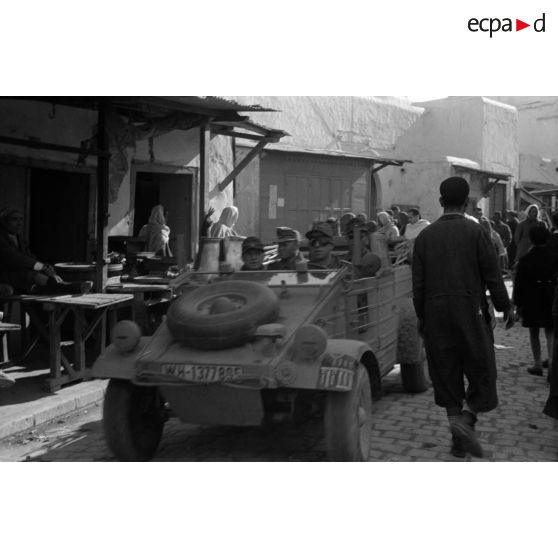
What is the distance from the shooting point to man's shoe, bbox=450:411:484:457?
4461mm

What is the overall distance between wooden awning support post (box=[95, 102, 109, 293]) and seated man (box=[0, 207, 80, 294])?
1.32ft

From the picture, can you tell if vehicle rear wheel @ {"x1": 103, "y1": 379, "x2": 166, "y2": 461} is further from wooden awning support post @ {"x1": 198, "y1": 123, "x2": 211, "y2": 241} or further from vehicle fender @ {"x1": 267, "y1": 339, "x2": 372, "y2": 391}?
wooden awning support post @ {"x1": 198, "y1": 123, "x2": 211, "y2": 241}

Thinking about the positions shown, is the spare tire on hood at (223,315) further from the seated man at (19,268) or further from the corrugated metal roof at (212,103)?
the corrugated metal roof at (212,103)

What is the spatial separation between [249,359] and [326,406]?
21.0 inches

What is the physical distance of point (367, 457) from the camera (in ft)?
14.5

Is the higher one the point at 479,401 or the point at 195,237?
the point at 195,237

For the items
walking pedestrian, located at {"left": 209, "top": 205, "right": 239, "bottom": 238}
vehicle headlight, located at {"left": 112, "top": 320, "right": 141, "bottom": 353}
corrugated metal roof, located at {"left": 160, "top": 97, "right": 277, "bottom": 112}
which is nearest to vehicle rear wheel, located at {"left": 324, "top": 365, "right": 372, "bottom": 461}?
vehicle headlight, located at {"left": 112, "top": 320, "right": 141, "bottom": 353}

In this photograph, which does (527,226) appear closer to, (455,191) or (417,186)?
(455,191)

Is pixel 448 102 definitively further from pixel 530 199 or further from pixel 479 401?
pixel 479 401

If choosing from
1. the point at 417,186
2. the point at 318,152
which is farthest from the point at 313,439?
the point at 417,186

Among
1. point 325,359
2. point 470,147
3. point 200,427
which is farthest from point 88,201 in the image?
point 470,147

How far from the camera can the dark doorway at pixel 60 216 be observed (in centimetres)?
910

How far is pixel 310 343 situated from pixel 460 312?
42.8 inches

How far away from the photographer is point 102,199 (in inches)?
281
